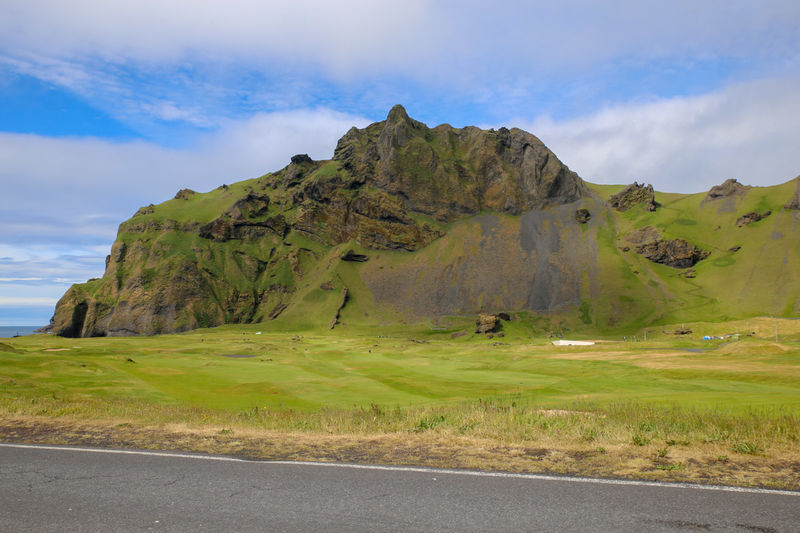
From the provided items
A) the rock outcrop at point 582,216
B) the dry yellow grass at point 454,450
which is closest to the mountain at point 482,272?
the rock outcrop at point 582,216

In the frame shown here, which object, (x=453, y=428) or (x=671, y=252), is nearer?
(x=453, y=428)

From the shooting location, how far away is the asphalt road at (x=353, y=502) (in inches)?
280

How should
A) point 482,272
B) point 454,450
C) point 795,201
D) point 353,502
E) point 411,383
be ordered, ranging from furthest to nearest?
1. point 482,272
2. point 795,201
3. point 411,383
4. point 454,450
5. point 353,502

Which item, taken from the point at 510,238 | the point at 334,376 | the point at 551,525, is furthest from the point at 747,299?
the point at 551,525

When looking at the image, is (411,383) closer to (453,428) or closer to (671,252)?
(453,428)

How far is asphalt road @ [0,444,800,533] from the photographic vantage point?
7102mm

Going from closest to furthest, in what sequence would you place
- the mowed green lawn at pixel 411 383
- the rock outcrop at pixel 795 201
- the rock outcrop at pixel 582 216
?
the mowed green lawn at pixel 411 383
the rock outcrop at pixel 795 201
the rock outcrop at pixel 582 216

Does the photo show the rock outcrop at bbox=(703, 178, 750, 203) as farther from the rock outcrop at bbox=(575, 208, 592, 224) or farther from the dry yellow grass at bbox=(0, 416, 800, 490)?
the dry yellow grass at bbox=(0, 416, 800, 490)

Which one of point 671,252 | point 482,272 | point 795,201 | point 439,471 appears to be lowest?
point 439,471

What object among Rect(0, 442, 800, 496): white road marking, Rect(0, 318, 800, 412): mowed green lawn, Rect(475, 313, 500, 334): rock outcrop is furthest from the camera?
Rect(475, 313, 500, 334): rock outcrop

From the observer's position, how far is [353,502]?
8.02 m

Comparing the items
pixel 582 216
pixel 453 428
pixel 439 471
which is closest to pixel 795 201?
pixel 582 216

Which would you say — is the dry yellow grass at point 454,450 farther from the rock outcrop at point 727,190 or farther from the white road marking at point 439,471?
the rock outcrop at point 727,190

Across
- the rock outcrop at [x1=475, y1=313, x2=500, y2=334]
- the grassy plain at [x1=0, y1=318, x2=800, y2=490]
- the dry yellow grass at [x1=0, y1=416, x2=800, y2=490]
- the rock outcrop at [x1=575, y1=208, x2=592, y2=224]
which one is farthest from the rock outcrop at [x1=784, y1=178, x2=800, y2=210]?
the dry yellow grass at [x1=0, y1=416, x2=800, y2=490]
